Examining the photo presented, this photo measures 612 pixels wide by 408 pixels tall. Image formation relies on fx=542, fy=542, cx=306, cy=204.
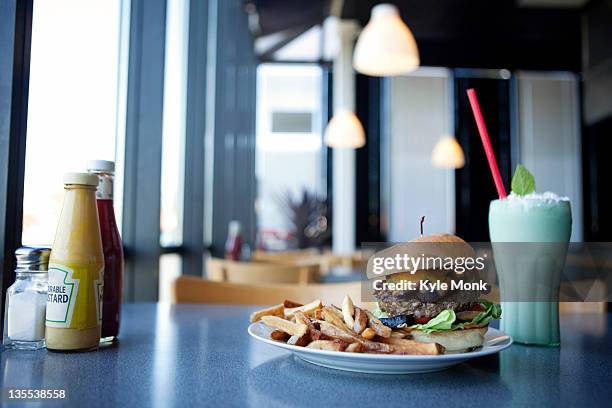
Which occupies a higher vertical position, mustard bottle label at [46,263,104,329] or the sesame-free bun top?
the sesame-free bun top

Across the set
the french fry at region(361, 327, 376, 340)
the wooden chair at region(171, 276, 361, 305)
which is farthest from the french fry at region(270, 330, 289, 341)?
the wooden chair at region(171, 276, 361, 305)

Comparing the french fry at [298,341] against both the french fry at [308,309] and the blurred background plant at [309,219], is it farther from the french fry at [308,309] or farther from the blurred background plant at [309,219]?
the blurred background plant at [309,219]

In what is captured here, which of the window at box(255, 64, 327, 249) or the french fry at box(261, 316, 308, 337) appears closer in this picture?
the french fry at box(261, 316, 308, 337)

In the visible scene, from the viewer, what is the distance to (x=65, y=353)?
0.70 meters

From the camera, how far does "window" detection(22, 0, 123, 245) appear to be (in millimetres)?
1155

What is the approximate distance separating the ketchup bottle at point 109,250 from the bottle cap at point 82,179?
43 millimetres

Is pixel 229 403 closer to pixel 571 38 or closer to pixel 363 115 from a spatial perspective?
pixel 363 115

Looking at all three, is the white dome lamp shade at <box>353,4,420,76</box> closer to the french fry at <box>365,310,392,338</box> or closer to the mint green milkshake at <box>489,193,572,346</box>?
the mint green milkshake at <box>489,193,572,346</box>

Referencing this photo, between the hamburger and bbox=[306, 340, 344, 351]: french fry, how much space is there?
88mm

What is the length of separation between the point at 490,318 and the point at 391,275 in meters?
0.14

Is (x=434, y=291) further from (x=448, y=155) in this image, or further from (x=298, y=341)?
(x=448, y=155)

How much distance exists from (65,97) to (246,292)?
2.65 ft

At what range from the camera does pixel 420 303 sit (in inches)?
26.2

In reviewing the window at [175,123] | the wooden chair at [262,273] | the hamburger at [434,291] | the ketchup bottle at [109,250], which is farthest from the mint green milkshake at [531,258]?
the window at [175,123]
